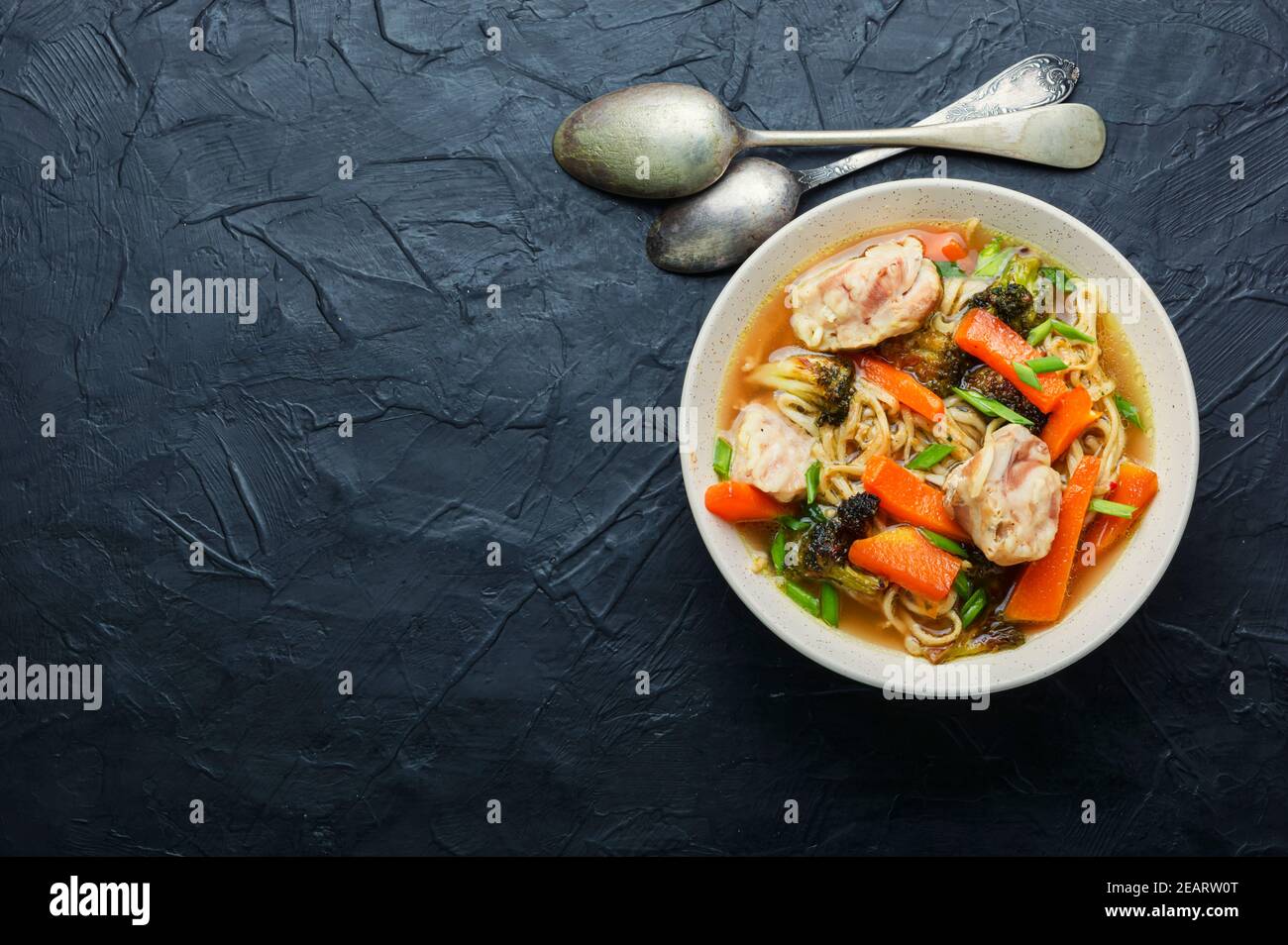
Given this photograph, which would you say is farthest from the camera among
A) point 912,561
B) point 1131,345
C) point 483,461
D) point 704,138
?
point 483,461

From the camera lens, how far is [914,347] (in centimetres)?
342

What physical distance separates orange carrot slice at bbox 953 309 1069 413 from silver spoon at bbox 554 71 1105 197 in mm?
776

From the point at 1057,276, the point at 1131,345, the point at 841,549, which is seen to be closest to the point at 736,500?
the point at 841,549

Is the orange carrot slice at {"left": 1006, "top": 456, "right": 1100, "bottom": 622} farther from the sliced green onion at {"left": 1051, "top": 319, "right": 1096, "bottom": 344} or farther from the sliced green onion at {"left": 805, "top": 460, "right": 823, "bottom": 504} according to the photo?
the sliced green onion at {"left": 805, "top": 460, "right": 823, "bottom": 504}

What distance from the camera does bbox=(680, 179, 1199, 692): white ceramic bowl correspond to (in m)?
3.21

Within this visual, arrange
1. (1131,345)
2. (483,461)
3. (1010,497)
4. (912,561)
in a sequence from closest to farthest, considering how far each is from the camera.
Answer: (1010,497) < (912,561) < (1131,345) < (483,461)

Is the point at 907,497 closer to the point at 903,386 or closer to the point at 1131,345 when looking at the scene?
the point at 903,386

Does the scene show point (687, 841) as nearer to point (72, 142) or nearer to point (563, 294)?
point (563, 294)

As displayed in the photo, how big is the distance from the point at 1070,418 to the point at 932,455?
44 cm

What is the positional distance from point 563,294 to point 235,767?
83.3 inches

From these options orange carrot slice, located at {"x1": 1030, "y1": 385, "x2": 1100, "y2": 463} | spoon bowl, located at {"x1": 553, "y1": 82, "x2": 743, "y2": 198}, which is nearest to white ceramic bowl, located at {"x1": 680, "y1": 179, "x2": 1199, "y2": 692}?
orange carrot slice, located at {"x1": 1030, "y1": 385, "x2": 1100, "y2": 463}

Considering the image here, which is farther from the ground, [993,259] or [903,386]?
[993,259]

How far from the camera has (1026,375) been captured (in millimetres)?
3242
